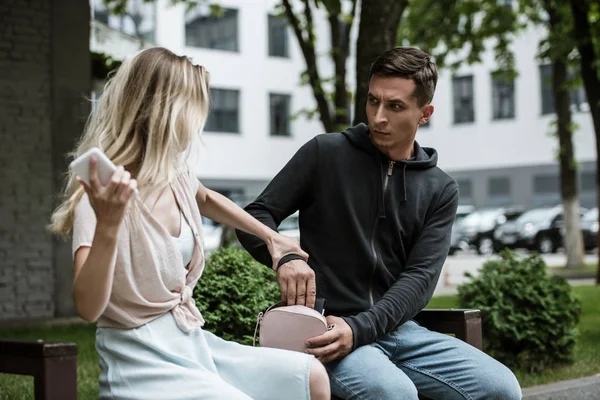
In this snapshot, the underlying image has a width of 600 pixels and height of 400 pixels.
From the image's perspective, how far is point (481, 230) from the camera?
34.4 metres

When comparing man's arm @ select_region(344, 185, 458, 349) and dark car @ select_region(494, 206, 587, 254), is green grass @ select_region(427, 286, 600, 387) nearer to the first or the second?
man's arm @ select_region(344, 185, 458, 349)

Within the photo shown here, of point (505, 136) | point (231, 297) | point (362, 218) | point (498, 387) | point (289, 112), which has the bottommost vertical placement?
point (498, 387)

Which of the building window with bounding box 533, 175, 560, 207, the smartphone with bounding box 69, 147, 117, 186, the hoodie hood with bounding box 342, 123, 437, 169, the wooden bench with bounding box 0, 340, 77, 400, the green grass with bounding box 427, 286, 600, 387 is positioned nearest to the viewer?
the smartphone with bounding box 69, 147, 117, 186

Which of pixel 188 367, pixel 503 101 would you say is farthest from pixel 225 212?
pixel 503 101

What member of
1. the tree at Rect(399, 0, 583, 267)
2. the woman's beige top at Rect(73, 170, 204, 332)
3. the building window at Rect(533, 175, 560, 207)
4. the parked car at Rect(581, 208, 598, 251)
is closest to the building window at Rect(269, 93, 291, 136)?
the building window at Rect(533, 175, 560, 207)

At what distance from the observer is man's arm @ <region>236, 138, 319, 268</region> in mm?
4039

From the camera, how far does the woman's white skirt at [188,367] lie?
2955mm

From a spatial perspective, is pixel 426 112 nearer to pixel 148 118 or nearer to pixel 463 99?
pixel 148 118

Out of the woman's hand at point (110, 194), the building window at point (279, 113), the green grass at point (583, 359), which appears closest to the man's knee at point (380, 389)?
the woman's hand at point (110, 194)

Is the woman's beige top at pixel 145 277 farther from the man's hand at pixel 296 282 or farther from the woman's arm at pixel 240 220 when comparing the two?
the man's hand at pixel 296 282

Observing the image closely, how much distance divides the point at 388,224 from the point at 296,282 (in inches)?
24.6

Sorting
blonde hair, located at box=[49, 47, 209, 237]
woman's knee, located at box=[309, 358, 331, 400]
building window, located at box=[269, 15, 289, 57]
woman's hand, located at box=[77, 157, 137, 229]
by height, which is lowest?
woman's knee, located at box=[309, 358, 331, 400]

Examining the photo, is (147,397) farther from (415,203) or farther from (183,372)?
(415,203)

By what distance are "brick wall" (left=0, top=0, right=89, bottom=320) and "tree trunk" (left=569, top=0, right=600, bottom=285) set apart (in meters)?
6.73
